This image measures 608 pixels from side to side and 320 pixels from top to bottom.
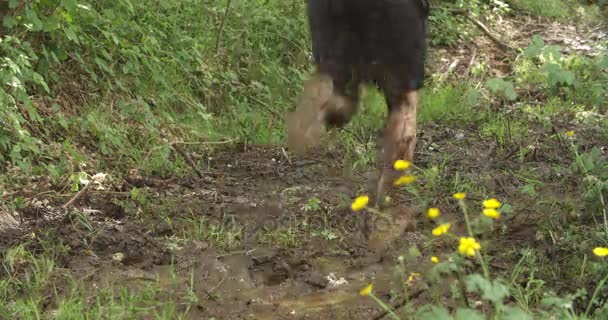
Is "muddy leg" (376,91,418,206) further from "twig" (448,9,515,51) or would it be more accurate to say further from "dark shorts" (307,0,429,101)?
"twig" (448,9,515,51)

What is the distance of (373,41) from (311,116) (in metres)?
0.39

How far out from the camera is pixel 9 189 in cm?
398

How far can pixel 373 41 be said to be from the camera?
322 cm

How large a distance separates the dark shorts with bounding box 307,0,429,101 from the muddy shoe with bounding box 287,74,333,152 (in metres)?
0.06

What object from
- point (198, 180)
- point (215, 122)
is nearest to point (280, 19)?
point (215, 122)

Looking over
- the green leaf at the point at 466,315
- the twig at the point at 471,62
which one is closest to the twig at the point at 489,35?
the twig at the point at 471,62

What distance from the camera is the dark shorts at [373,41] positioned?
3.18 meters

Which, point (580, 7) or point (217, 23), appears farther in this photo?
point (580, 7)

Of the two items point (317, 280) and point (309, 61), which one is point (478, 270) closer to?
point (317, 280)

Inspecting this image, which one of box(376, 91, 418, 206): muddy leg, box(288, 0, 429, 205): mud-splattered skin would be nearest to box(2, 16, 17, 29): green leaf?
box(288, 0, 429, 205): mud-splattered skin

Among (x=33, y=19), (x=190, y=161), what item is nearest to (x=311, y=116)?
(x=190, y=161)

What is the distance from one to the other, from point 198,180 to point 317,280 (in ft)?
5.11

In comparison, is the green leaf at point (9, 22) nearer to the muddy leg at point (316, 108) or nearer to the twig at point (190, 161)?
the twig at point (190, 161)

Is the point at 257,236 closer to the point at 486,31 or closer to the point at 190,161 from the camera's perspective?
the point at 190,161
